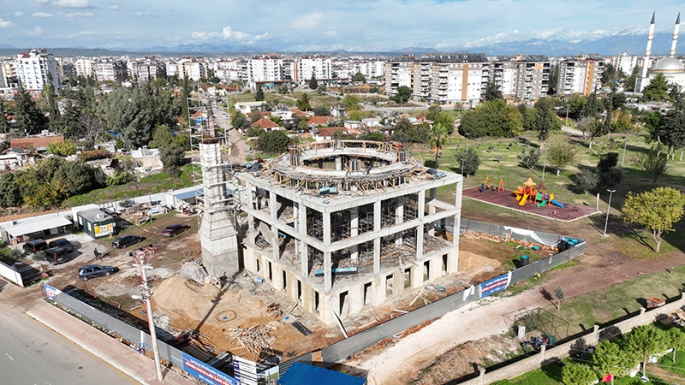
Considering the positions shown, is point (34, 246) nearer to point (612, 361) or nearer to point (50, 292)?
point (50, 292)

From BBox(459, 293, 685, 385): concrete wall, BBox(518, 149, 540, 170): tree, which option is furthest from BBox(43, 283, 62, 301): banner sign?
BBox(518, 149, 540, 170): tree

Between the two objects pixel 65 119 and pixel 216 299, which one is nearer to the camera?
pixel 216 299

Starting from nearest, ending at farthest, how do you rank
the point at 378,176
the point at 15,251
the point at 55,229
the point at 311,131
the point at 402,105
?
the point at 378,176
the point at 15,251
the point at 55,229
the point at 311,131
the point at 402,105

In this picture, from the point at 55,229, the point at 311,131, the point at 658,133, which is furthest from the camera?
the point at 311,131

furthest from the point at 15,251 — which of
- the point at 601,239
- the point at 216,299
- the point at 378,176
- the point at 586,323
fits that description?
the point at 601,239

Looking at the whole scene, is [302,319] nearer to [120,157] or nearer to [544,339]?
[544,339]

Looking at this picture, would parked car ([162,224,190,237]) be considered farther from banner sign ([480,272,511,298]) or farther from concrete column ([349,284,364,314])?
banner sign ([480,272,511,298])

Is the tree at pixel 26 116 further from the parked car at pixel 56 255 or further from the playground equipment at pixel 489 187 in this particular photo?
the playground equipment at pixel 489 187
